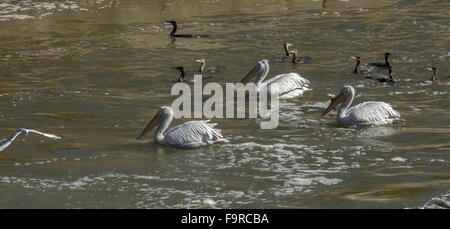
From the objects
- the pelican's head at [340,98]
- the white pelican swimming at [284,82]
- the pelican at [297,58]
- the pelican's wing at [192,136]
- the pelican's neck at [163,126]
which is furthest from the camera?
the pelican at [297,58]

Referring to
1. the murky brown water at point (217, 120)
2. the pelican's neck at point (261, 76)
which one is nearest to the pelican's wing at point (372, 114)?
the murky brown water at point (217, 120)

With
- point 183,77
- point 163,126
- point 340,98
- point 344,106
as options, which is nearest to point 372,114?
point 344,106

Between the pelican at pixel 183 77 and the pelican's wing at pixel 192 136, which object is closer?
the pelican's wing at pixel 192 136

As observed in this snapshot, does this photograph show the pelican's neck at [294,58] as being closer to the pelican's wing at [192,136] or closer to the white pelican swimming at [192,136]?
the white pelican swimming at [192,136]

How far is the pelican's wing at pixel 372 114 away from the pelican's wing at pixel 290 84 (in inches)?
66.6

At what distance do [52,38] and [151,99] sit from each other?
17.4ft

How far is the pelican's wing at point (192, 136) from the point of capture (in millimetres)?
9594

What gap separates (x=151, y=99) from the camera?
12055 millimetres

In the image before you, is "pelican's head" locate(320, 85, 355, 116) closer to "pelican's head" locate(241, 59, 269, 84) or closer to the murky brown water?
the murky brown water

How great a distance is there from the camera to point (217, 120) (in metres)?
11.0

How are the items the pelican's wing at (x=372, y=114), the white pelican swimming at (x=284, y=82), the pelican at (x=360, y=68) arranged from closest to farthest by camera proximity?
the pelican's wing at (x=372, y=114) → the white pelican swimming at (x=284, y=82) → the pelican at (x=360, y=68)

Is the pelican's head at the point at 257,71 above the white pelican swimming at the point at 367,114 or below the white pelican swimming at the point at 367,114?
above

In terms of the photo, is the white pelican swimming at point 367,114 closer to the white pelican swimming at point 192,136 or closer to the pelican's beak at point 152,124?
the white pelican swimming at point 192,136

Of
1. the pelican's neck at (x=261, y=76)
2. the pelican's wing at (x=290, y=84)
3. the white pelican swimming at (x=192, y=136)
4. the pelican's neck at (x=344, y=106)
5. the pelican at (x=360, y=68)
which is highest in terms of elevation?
the pelican at (x=360, y=68)
